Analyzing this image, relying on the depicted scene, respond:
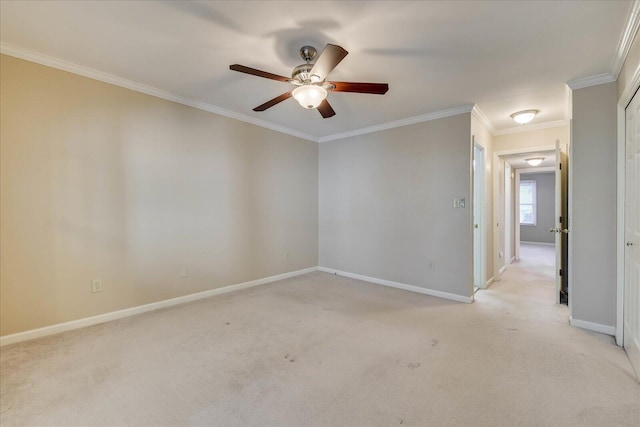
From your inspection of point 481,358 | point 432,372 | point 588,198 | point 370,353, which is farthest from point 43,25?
point 588,198

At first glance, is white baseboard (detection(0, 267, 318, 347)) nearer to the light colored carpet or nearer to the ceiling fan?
the light colored carpet

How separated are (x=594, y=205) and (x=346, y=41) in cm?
284

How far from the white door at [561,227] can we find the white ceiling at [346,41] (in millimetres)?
943

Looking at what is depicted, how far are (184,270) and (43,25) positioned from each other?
2.56m

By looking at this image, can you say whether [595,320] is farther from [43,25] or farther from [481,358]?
[43,25]

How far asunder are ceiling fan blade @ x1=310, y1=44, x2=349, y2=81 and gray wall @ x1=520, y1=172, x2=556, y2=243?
387 inches

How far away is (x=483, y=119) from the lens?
12.9 ft

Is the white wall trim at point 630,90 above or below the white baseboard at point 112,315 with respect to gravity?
above

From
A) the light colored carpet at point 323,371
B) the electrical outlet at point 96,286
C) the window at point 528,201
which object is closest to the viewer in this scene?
the light colored carpet at point 323,371

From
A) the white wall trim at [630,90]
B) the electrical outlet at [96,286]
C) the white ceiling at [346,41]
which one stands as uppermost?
the white ceiling at [346,41]

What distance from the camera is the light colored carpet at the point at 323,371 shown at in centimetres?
161

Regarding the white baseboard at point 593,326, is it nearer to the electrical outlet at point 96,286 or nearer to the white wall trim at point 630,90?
the white wall trim at point 630,90

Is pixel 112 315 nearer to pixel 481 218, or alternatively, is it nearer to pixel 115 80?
pixel 115 80

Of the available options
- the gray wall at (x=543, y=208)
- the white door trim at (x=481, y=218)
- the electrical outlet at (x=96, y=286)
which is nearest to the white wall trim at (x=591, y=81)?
the white door trim at (x=481, y=218)
